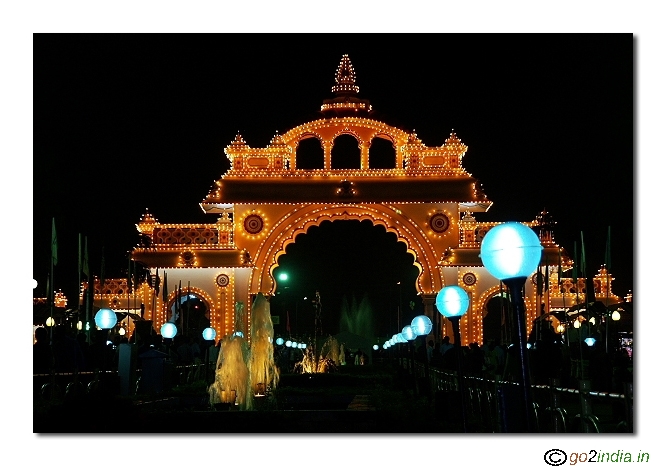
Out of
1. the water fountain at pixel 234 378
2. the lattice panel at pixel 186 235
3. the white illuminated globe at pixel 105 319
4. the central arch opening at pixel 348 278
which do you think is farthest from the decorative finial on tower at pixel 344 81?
the white illuminated globe at pixel 105 319

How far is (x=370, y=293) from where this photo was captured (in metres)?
54.5

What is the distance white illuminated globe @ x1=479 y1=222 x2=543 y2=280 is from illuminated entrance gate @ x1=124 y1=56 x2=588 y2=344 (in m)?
25.2

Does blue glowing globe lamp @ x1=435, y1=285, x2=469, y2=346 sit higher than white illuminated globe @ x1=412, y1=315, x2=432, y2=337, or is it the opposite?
blue glowing globe lamp @ x1=435, y1=285, x2=469, y2=346

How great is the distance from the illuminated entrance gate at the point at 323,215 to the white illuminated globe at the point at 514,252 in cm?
2518

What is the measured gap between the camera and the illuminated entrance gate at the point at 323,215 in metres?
33.2

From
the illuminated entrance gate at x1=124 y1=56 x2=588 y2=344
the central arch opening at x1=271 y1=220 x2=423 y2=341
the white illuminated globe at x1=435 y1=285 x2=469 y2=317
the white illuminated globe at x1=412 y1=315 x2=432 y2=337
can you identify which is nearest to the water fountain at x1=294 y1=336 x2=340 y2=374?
the illuminated entrance gate at x1=124 y1=56 x2=588 y2=344

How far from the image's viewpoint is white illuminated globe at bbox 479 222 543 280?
25.2ft

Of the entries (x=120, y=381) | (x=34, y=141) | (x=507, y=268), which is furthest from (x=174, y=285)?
(x=507, y=268)

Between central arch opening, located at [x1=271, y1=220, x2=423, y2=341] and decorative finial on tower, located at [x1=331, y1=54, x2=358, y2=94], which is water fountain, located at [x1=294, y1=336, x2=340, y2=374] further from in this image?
central arch opening, located at [x1=271, y1=220, x2=423, y2=341]

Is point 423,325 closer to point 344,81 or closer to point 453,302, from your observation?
point 453,302

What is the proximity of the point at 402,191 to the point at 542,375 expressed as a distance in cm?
1893

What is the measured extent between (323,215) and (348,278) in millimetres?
18863

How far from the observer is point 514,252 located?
25.3ft

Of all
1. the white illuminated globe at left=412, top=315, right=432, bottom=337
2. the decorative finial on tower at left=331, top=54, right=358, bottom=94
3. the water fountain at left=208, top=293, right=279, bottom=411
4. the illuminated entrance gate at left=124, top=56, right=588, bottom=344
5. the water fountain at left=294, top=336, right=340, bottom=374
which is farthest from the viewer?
the decorative finial on tower at left=331, top=54, right=358, bottom=94
